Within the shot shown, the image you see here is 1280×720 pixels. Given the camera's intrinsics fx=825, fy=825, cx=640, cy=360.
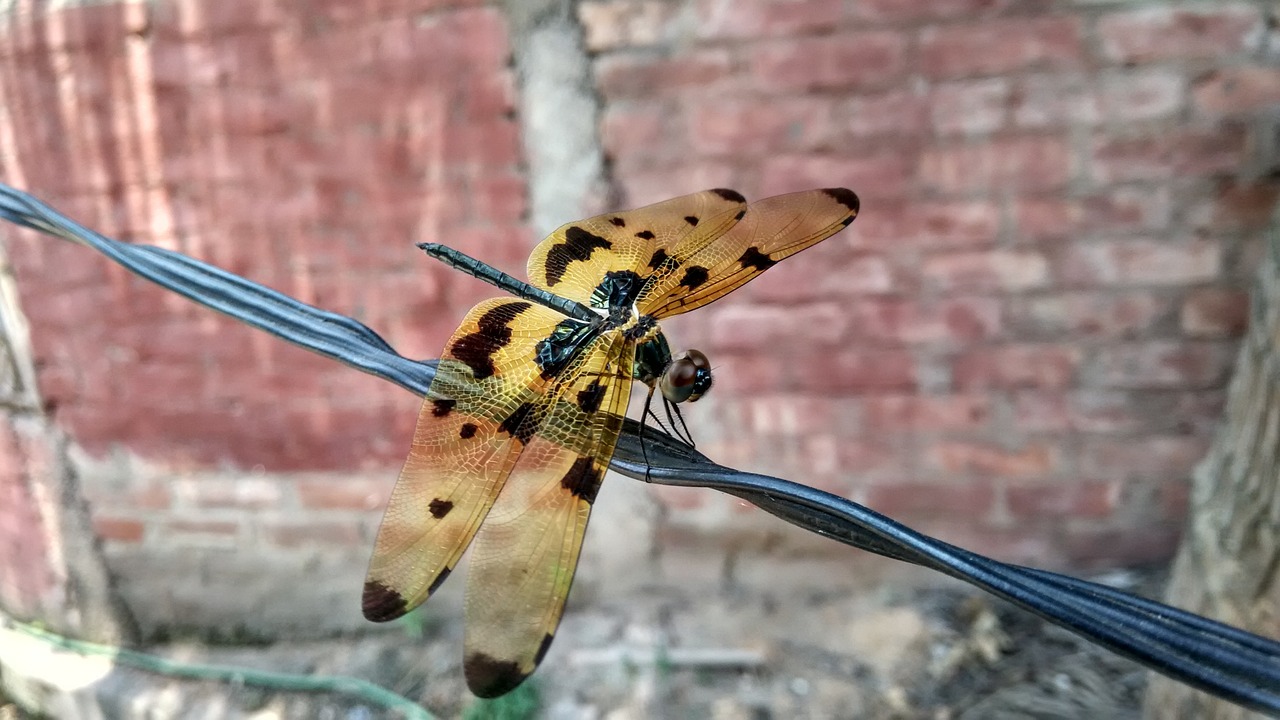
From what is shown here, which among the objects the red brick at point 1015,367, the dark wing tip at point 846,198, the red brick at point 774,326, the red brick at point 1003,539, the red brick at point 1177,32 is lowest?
the red brick at point 1003,539

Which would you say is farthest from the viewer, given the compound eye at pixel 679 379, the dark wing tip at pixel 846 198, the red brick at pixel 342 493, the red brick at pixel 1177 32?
the red brick at pixel 342 493

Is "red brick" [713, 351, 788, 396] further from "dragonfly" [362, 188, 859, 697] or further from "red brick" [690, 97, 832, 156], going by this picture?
"dragonfly" [362, 188, 859, 697]

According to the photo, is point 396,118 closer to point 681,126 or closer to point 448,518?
point 681,126

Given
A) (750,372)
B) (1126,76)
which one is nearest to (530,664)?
(750,372)

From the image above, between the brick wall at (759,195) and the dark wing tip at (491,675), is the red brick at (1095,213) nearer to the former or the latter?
the brick wall at (759,195)

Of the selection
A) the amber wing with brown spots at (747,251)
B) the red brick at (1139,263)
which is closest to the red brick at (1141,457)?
the red brick at (1139,263)

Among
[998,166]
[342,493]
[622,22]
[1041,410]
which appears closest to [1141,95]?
[998,166]

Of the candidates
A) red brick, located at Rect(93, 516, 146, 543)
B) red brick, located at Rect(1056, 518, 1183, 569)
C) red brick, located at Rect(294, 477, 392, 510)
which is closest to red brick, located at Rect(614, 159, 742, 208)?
red brick, located at Rect(294, 477, 392, 510)
